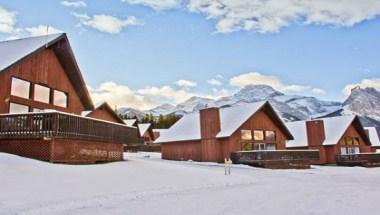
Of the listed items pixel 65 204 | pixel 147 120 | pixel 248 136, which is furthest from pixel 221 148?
pixel 147 120

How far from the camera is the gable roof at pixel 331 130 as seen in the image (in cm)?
4197

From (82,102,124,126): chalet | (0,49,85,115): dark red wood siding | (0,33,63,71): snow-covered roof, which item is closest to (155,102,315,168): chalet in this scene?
(82,102,124,126): chalet

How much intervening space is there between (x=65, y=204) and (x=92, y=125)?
9.36 meters

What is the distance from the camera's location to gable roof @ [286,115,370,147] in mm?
41969

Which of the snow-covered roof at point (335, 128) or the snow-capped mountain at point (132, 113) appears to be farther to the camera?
the snow-capped mountain at point (132, 113)

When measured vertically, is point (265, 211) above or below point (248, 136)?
below

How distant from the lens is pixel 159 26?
20.0 m

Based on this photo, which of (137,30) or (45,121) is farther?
(137,30)

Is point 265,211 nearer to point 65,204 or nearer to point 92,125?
point 65,204

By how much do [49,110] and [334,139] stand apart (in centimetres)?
3137

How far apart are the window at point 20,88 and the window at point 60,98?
8.41 ft

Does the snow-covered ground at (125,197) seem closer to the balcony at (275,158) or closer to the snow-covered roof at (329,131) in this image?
the balcony at (275,158)

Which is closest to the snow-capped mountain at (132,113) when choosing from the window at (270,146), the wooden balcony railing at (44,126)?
the window at (270,146)

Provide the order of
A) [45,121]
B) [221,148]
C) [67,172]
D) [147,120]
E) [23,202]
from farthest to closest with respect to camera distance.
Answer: [147,120] → [221,148] → [45,121] → [67,172] → [23,202]
